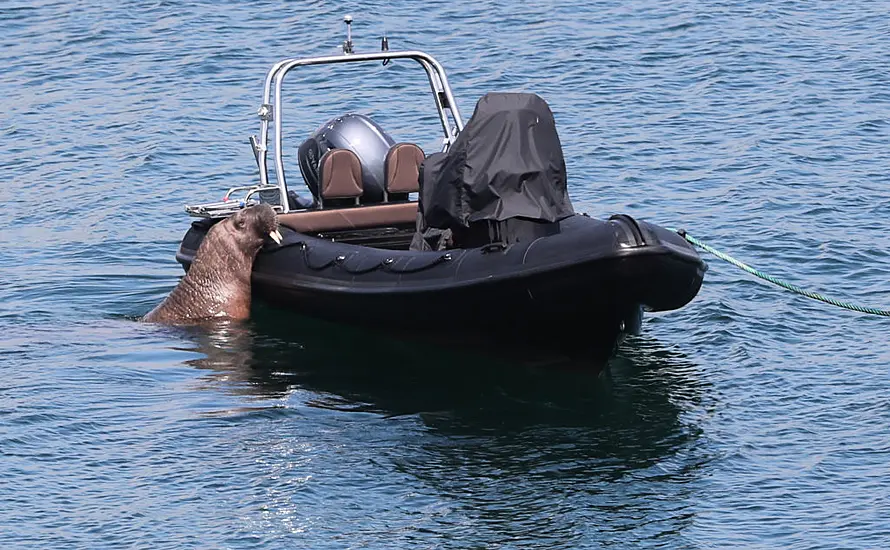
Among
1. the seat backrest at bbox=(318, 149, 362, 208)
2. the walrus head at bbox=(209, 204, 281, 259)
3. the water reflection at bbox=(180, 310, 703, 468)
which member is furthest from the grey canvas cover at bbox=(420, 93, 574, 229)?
the seat backrest at bbox=(318, 149, 362, 208)

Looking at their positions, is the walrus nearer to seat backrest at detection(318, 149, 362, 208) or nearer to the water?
the water

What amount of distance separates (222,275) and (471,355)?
2116mm

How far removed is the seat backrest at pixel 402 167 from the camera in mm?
10734

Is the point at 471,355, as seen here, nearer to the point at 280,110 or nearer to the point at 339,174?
the point at 339,174

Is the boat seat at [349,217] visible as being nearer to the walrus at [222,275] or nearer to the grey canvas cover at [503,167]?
the walrus at [222,275]

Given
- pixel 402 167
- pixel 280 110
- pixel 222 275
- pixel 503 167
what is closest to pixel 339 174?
pixel 402 167

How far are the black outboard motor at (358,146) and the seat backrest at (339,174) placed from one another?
0.57 feet

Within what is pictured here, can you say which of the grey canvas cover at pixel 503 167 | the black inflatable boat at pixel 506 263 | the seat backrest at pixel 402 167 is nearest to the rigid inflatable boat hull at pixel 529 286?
the black inflatable boat at pixel 506 263

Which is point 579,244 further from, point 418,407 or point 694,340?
point 694,340

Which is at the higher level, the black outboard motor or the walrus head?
the black outboard motor

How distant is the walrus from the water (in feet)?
0.74

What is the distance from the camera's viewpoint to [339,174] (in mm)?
10719

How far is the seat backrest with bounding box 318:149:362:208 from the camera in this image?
35.0 feet

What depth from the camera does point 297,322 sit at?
10.4 m
